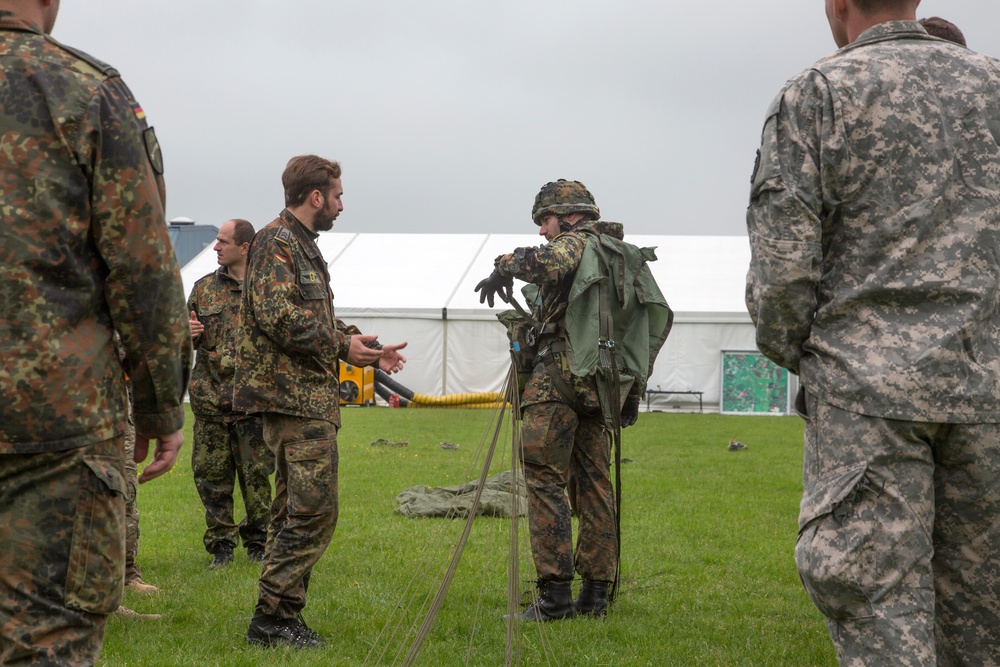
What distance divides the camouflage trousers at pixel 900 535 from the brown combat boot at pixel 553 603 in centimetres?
295

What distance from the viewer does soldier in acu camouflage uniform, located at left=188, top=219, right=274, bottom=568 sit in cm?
710

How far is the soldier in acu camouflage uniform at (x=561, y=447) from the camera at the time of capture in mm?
5766

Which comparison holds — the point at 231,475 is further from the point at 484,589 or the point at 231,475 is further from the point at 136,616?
the point at 484,589

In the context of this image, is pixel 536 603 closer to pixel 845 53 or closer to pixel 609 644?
pixel 609 644

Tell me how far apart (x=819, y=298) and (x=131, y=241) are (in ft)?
5.92

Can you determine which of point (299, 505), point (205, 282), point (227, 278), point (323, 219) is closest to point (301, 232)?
point (323, 219)

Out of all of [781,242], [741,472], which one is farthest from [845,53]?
[741,472]

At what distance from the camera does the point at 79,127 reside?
97.5 inches

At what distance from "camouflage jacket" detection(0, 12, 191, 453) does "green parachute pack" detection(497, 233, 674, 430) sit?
11.1 feet

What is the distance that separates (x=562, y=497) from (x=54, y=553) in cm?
367

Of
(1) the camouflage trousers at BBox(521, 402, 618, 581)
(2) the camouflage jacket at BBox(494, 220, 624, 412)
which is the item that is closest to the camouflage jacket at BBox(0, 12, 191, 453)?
(2) the camouflage jacket at BBox(494, 220, 624, 412)

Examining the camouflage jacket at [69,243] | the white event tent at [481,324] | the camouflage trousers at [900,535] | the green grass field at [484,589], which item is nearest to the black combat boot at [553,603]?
the green grass field at [484,589]

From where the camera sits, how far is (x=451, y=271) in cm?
2698

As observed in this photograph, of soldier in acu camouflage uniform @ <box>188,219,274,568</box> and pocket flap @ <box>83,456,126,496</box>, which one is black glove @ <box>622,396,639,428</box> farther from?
pocket flap @ <box>83,456,126,496</box>
